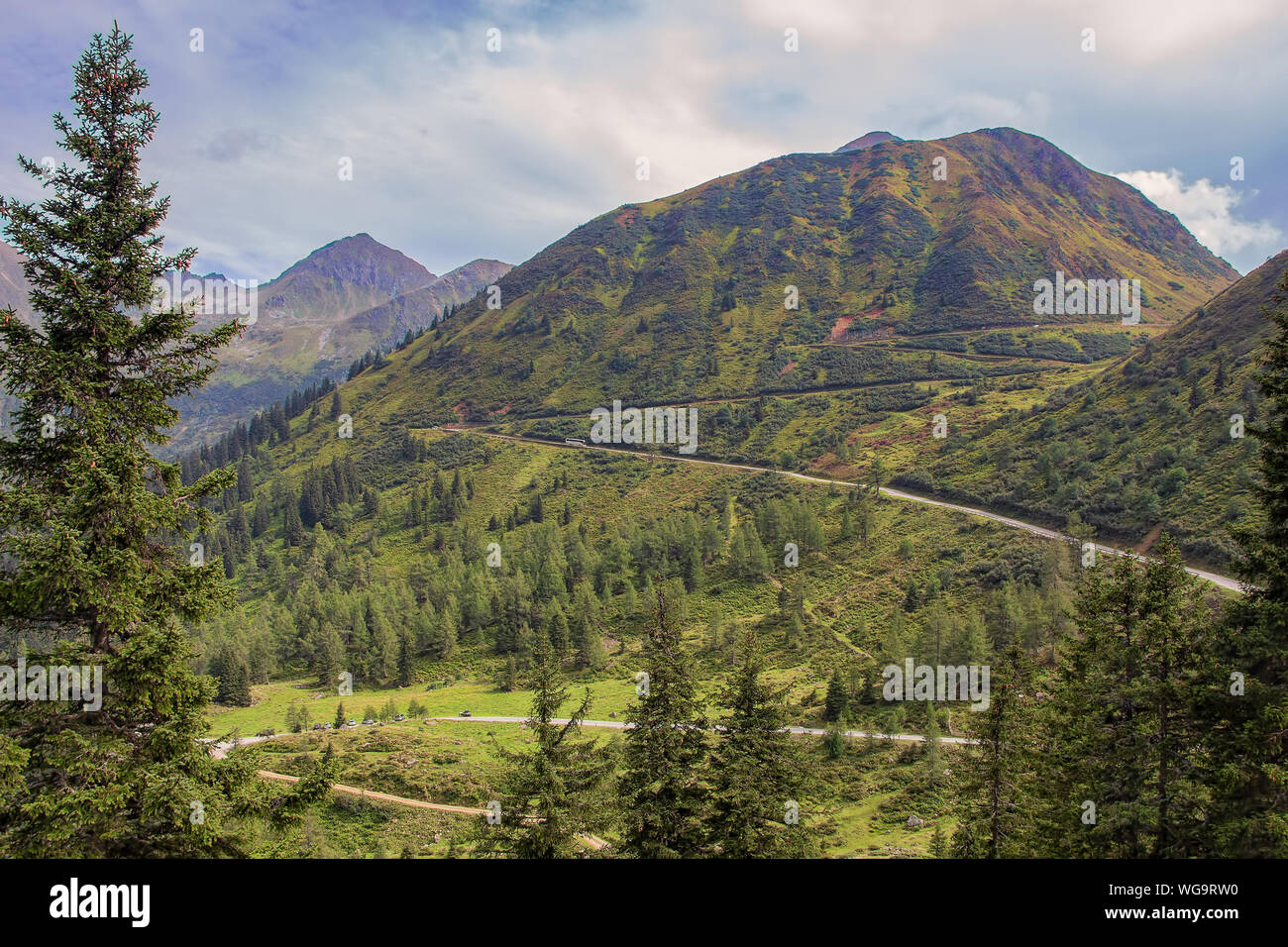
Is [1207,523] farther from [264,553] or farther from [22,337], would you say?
[264,553]

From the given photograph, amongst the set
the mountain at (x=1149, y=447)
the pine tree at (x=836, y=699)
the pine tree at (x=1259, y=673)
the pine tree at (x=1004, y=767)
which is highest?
the mountain at (x=1149, y=447)

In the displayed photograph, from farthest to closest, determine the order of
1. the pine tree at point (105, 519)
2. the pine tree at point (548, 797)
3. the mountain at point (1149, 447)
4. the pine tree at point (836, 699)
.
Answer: the mountain at point (1149, 447), the pine tree at point (836, 699), the pine tree at point (548, 797), the pine tree at point (105, 519)

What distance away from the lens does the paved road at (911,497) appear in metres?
59.1

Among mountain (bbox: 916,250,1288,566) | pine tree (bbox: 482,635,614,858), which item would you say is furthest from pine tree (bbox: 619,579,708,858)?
mountain (bbox: 916,250,1288,566)

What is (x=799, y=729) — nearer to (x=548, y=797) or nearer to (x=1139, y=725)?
(x=1139, y=725)

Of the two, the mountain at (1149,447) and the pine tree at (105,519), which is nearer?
the pine tree at (105,519)

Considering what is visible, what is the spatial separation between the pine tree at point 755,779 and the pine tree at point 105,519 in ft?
43.9

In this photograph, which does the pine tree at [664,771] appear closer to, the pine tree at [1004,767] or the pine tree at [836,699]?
the pine tree at [1004,767]

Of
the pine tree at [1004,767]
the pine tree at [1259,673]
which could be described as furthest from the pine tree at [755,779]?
the pine tree at [1259,673]

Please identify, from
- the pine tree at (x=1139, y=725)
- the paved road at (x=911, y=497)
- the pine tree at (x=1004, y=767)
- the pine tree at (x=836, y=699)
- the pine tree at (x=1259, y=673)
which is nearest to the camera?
the pine tree at (x=1259, y=673)

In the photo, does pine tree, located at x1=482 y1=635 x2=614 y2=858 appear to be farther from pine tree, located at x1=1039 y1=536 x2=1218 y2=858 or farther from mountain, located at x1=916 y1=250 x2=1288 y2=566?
mountain, located at x1=916 y1=250 x2=1288 y2=566

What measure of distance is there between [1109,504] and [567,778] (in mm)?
85647

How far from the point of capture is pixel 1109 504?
7775 cm
